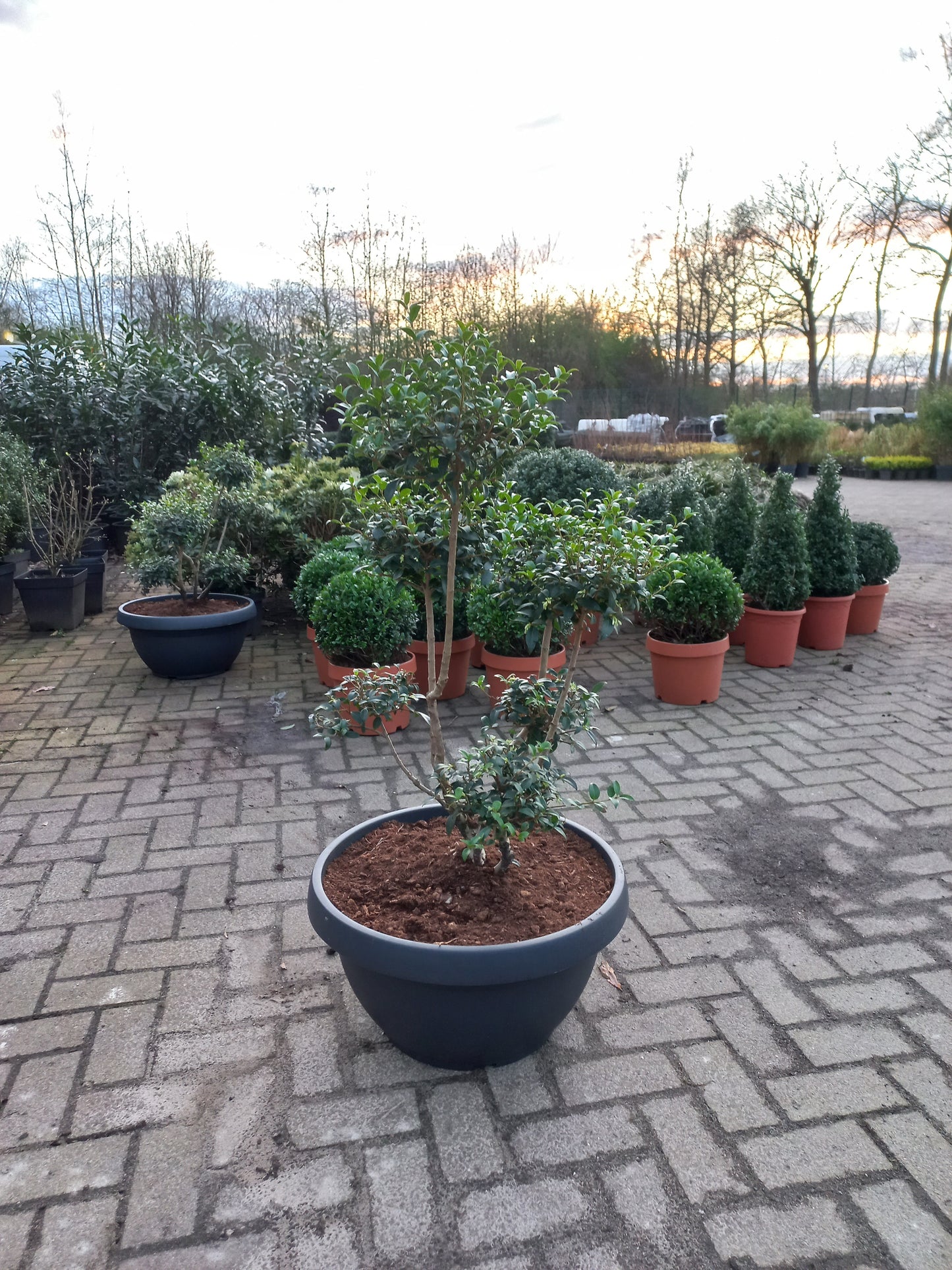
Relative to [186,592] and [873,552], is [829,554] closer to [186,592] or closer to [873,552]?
[873,552]

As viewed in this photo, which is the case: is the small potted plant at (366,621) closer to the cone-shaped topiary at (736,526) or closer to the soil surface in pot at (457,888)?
the soil surface in pot at (457,888)

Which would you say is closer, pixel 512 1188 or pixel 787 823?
pixel 512 1188

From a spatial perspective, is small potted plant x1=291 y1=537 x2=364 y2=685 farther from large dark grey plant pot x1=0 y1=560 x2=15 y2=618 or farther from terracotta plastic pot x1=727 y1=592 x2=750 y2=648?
large dark grey plant pot x1=0 y1=560 x2=15 y2=618

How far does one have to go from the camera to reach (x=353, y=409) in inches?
80.1

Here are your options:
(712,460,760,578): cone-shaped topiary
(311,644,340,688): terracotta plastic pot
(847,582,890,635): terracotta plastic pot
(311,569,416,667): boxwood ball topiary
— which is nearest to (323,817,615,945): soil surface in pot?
(311,569,416,667): boxwood ball topiary

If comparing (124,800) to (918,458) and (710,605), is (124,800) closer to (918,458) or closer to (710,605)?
(710,605)

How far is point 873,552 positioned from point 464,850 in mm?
5359

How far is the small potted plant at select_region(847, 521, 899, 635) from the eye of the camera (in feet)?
21.0

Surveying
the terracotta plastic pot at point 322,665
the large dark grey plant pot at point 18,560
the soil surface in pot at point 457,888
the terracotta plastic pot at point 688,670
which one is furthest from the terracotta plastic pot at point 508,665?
the large dark grey plant pot at point 18,560

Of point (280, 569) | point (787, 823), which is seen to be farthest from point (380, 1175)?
point (280, 569)

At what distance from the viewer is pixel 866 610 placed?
6656 millimetres

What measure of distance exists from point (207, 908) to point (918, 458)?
75.0ft

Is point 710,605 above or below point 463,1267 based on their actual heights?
above

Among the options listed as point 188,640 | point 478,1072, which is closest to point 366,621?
point 188,640
